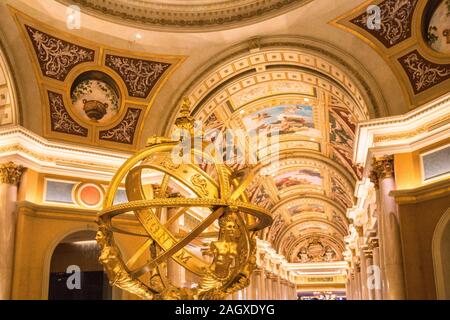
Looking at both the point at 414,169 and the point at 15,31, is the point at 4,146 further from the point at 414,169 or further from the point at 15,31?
the point at 414,169

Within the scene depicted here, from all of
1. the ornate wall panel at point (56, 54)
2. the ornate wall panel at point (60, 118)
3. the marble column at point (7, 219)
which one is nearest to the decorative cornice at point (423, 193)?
the ornate wall panel at point (60, 118)

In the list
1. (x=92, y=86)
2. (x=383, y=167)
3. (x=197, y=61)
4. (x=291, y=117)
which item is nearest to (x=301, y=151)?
(x=291, y=117)

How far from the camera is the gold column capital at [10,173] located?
10052 mm

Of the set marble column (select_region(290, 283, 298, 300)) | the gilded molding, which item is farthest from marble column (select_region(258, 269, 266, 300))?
the gilded molding

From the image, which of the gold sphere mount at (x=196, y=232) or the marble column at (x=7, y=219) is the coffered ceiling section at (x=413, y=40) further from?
the marble column at (x=7, y=219)

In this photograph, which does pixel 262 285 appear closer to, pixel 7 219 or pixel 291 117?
pixel 291 117

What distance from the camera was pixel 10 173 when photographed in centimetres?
1009

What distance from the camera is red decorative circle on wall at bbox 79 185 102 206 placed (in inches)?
439

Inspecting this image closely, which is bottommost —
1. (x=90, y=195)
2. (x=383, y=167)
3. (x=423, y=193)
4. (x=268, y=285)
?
(x=268, y=285)

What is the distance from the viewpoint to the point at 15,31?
406 inches

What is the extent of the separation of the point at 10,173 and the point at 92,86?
2811mm

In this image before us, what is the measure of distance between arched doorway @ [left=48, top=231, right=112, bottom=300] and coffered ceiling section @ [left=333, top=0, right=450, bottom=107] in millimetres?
7686

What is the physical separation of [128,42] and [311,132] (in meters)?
7.73

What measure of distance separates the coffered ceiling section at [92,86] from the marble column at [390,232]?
519 centimetres
